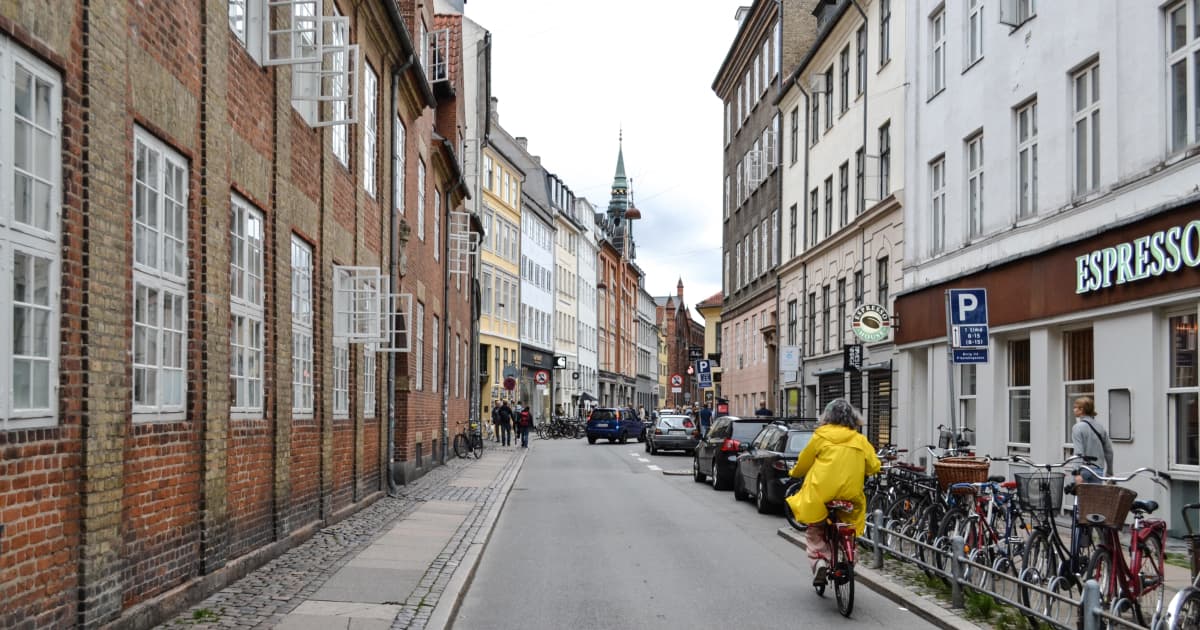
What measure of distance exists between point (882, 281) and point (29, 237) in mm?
22516

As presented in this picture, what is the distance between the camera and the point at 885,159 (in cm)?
2691

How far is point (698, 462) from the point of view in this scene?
1016 inches

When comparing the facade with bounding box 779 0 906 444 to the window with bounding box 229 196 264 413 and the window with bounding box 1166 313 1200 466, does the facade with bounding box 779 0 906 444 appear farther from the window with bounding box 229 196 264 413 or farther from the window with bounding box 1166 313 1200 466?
the window with bounding box 229 196 264 413

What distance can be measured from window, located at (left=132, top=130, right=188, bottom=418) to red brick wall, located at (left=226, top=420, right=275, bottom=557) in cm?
150

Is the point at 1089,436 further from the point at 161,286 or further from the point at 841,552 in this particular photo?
the point at 161,286

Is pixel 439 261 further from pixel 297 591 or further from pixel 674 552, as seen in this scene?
pixel 297 591

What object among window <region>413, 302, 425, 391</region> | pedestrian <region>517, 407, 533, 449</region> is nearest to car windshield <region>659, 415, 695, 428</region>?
pedestrian <region>517, 407, 533, 449</region>

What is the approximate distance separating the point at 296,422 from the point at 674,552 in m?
4.47

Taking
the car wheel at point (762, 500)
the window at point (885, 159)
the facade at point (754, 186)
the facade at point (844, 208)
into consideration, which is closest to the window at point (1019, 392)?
the car wheel at point (762, 500)

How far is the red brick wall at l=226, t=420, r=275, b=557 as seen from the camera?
10.4m

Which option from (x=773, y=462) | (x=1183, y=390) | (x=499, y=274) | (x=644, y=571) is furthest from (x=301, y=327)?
(x=499, y=274)

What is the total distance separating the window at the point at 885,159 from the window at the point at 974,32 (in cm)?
483

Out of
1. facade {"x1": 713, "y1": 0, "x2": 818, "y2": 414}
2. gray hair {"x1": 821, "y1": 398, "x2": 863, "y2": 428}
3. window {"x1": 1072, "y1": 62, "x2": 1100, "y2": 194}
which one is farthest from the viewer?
facade {"x1": 713, "y1": 0, "x2": 818, "y2": 414}

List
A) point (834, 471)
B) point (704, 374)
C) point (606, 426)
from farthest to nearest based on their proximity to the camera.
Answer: point (606, 426)
point (704, 374)
point (834, 471)
